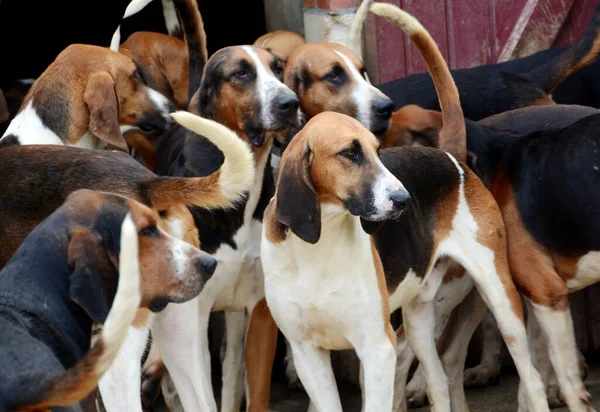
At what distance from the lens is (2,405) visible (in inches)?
139

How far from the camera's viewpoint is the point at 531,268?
226 inches

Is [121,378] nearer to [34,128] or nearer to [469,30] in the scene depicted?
[34,128]

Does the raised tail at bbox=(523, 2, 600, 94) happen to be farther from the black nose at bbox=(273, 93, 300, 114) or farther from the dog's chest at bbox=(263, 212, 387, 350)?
the dog's chest at bbox=(263, 212, 387, 350)

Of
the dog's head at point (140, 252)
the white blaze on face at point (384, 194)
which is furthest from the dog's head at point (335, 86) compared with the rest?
the dog's head at point (140, 252)

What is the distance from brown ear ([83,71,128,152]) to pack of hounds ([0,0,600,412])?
13 mm

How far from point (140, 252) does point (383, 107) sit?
2211mm

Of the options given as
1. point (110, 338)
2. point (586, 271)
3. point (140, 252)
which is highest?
point (110, 338)

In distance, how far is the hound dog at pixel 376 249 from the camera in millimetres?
4637

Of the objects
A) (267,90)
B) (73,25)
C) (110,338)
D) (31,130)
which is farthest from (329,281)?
(73,25)

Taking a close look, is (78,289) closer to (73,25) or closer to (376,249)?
(376,249)

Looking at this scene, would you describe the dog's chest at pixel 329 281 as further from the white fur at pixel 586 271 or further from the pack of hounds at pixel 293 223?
the white fur at pixel 586 271

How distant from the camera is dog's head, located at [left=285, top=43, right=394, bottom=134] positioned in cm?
604

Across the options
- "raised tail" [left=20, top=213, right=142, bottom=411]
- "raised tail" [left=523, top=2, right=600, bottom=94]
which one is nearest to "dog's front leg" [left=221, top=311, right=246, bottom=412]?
"raised tail" [left=523, top=2, right=600, bottom=94]

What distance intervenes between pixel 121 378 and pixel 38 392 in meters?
1.18
